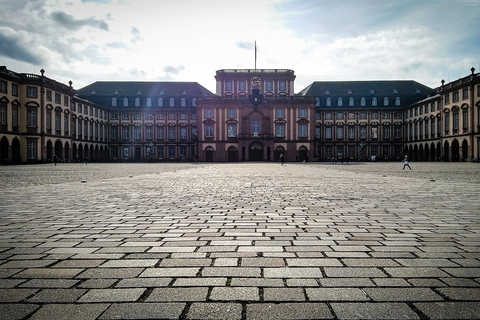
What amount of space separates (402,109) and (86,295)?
80666 millimetres

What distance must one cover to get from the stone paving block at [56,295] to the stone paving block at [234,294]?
41.3 inches

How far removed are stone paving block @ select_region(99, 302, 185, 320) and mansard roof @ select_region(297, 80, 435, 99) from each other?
7739 centimetres

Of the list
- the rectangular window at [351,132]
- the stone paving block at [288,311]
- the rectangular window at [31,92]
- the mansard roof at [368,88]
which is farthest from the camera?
the mansard roof at [368,88]

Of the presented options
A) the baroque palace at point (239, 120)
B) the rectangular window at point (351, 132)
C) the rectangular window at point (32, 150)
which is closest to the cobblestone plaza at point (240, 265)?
the baroque palace at point (239, 120)

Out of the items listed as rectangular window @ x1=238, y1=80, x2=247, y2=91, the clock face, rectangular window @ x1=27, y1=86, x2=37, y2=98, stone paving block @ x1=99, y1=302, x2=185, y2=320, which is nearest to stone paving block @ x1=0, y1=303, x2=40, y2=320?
stone paving block @ x1=99, y1=302, x2=185, y2=320

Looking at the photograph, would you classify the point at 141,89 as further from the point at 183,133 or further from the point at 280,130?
the point at 280,130

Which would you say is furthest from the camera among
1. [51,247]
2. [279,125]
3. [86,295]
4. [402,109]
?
[402,109]

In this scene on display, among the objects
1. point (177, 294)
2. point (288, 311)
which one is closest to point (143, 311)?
point (177, 294)

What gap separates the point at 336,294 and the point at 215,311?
95cm

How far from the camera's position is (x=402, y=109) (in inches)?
2921

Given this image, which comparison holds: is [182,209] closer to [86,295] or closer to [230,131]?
[86,295]

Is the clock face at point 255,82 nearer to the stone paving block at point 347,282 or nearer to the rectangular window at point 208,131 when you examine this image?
the rectangular window at point 208,131

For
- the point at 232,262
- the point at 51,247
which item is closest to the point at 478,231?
the point at 232,262

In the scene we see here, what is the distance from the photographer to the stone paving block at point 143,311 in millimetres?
2355
